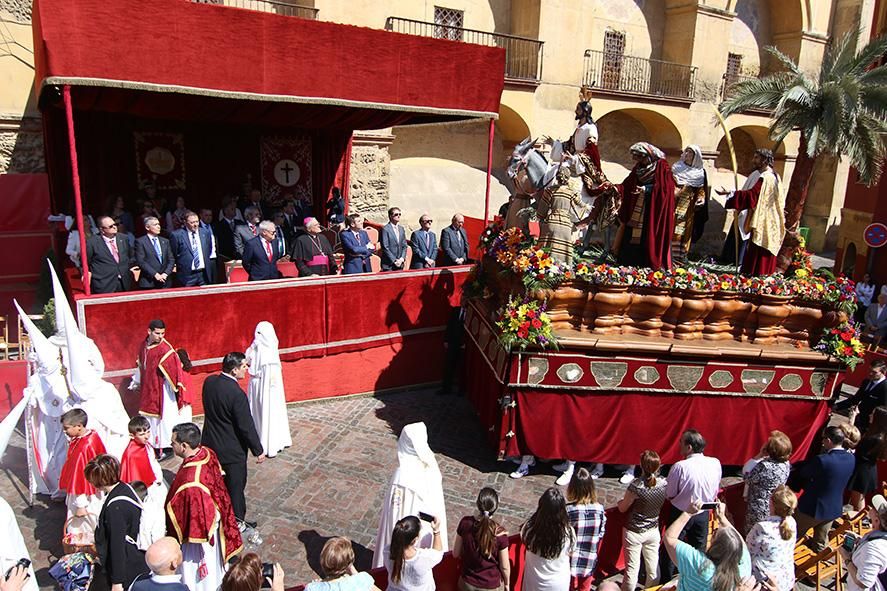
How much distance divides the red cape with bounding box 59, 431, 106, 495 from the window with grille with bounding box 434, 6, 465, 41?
17178mm

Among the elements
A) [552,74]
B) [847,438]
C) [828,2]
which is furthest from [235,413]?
[828,2]

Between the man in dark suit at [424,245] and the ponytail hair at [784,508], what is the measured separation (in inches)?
298

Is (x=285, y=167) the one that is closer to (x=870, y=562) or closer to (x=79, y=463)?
(x=79, y=463)

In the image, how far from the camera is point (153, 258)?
8820 millimetres

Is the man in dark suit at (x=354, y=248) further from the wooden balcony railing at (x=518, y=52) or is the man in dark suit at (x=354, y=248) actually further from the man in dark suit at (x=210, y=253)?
the wooden balcony railing at (x=518, y=52)

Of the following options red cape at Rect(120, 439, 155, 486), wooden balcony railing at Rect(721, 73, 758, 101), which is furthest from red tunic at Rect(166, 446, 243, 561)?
wooden balcony railing at Rect(721, 73, 758, 101)

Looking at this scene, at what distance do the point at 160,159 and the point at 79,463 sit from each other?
9.60 metres

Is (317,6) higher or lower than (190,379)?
higher

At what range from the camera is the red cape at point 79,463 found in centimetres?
534

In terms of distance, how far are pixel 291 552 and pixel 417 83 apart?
713 cm

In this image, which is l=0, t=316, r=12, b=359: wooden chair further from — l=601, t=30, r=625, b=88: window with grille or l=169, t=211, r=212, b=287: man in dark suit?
l=601, t=30, r=625, b=88: window with grille

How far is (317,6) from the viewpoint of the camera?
16297 mm

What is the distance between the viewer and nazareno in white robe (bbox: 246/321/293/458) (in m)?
7.64

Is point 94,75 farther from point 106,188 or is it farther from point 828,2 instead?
point 828,2
